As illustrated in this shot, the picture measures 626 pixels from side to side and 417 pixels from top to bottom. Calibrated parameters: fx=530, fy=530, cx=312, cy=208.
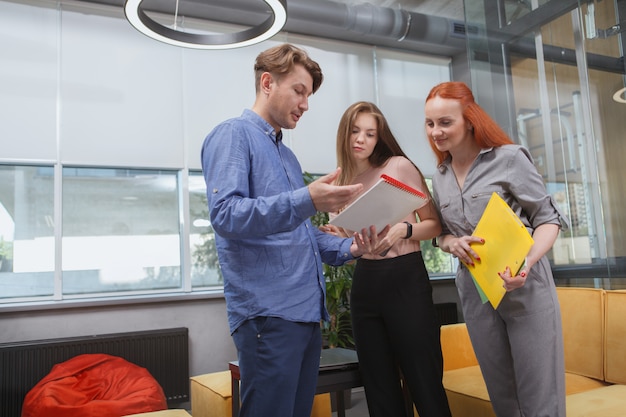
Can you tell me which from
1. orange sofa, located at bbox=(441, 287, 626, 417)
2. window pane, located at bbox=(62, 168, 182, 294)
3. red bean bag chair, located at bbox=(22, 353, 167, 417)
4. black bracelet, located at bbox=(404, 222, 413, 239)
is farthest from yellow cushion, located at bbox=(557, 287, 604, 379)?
window pane, located at bbox=(62, 168, 182, 294)

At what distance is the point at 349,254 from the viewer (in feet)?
5.58

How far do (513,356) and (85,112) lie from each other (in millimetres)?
3954

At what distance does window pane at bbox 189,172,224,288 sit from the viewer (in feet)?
15.7

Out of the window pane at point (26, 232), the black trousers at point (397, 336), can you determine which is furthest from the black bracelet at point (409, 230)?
the window pane at point (26, 232)

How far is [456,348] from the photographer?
3.05 meters

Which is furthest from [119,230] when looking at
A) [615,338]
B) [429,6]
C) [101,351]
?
[429,6]

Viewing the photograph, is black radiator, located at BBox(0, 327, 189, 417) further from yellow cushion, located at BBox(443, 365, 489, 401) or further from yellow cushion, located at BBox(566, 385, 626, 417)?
yellow cushion, located at BBox(566, 385, 626, 417)

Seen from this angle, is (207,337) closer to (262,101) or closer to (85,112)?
(85,112)

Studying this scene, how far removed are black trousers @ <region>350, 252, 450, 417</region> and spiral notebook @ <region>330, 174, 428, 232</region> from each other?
56 centimetres

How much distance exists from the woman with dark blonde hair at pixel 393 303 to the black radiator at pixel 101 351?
Answer: 8.23ft

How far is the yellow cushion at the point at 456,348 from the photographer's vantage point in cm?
303

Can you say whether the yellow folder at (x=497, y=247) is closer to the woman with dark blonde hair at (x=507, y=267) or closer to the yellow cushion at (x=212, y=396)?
the woman with dark blonde hair at (x=507, y=267)

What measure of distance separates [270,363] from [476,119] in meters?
1.01

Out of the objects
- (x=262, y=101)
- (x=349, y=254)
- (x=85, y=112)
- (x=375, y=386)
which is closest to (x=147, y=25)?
(x=85, y=112)
